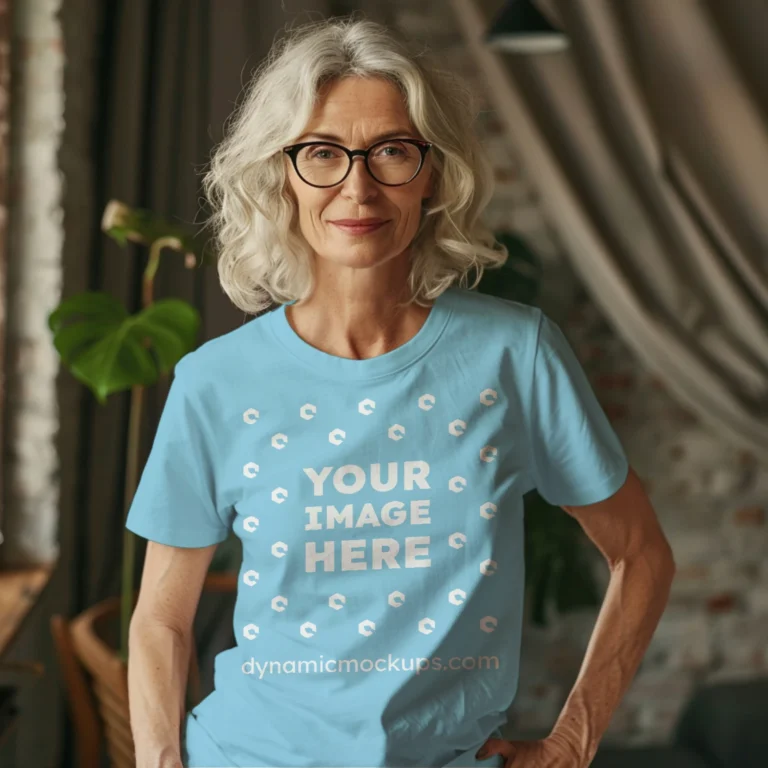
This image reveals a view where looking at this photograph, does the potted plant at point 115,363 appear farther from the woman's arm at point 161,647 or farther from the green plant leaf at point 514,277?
the green plant leaf at point 514,277

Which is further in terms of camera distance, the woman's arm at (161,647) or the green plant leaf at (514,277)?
the green plant leaf at (514,277)

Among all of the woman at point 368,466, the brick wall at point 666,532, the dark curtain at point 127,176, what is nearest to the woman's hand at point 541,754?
the woman at point 368,466

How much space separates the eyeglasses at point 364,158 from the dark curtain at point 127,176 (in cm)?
137

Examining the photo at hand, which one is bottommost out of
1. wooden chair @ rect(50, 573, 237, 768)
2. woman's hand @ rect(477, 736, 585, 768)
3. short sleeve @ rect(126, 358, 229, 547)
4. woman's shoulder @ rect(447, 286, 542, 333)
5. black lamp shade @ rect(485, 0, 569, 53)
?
wooden chair @ rect(50, 573, 237, 768)

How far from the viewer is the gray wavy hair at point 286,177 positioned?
100 cm

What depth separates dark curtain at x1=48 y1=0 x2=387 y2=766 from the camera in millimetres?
2361

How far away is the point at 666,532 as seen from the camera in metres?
3.08

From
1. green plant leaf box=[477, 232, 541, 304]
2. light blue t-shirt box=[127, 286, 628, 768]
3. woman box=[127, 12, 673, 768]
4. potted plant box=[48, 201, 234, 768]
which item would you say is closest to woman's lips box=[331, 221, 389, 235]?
woman box=[127, 12, 673, 768]

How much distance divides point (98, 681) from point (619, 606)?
4.40 ft

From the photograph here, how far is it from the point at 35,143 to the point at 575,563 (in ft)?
5.74

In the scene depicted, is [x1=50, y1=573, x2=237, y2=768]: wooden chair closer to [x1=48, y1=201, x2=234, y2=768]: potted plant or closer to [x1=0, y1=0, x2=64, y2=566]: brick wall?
[x1=48, y1=201, x2=234, y2=768]: potted plant

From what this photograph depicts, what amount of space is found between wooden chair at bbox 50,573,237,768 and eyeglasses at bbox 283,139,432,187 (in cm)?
123

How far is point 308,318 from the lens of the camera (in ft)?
3.52

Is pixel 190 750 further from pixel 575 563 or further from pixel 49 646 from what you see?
pixel 575 563
